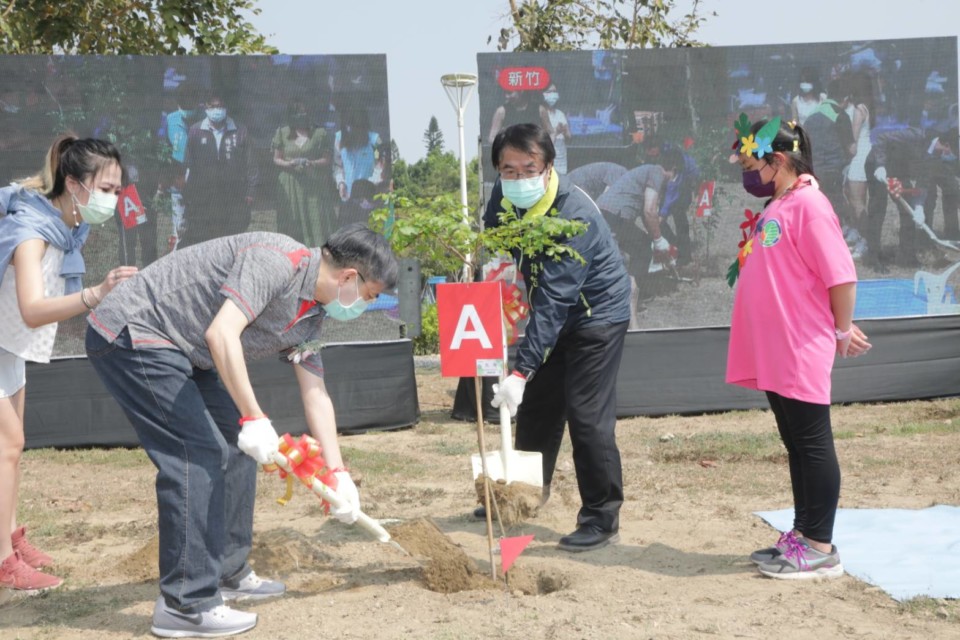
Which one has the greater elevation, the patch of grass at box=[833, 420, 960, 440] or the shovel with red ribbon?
the shovel with red ribbon

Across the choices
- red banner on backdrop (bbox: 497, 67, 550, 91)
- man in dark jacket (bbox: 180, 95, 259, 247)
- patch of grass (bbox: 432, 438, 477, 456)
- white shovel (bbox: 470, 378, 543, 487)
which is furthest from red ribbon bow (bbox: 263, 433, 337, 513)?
red banner on backdrop (bbox: 497, 67, 550, 91)

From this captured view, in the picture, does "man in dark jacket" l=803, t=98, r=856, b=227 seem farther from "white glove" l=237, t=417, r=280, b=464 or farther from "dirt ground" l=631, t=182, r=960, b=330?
"white glove" l=237, t=417, r=280, b=464

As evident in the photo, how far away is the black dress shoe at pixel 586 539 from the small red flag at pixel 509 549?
0.40m

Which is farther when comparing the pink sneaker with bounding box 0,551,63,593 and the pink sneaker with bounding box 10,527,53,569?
the pink sneaker with bounding box 10,527,53,569

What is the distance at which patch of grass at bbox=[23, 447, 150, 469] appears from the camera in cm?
703

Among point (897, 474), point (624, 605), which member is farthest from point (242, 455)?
point (897, 474)

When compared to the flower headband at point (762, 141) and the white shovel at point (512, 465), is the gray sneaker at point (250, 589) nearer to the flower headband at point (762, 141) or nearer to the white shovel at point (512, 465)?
the white shovel at point (512, 465)

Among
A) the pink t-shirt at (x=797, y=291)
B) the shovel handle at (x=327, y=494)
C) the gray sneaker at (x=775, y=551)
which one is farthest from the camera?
the gray sneaker at (x=775, y=551)

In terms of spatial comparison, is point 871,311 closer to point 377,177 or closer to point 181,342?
point 377,177

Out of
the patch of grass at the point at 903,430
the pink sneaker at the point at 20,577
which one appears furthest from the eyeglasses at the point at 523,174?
the patch of grass at the point at 903,430

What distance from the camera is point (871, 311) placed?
27.4 feet

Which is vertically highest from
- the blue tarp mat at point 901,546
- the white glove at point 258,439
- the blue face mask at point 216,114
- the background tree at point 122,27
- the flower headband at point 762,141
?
the background tree at point 122,27

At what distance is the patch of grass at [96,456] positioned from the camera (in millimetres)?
7027

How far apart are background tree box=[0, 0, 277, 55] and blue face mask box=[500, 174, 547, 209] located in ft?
23.0
